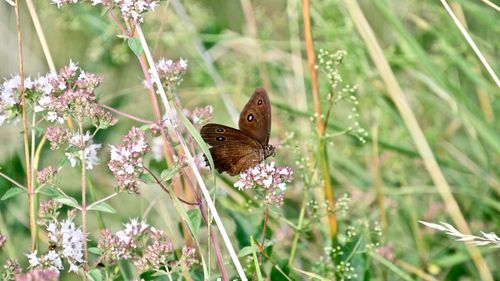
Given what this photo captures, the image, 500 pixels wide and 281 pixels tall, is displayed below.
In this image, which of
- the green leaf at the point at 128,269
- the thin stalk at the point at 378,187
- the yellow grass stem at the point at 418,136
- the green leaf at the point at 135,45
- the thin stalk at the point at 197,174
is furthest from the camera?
the thin stalk at the point at 378,187

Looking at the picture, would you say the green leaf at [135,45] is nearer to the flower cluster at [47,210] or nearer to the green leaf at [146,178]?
the green leaf at [146,178]

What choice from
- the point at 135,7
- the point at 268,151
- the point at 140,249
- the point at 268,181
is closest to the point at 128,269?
the point at 140,249

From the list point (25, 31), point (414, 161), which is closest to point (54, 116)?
point (414, 161)

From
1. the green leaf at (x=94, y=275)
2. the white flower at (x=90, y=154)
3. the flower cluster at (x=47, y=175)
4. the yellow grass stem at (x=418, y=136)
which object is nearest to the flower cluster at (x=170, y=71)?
the white flower at (x=90, y=154)

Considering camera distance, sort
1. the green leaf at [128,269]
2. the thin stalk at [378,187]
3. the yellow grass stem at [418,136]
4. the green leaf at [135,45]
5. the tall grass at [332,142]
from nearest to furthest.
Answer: the green leaf at [135,45], the green leaf at [128,269], the tall grass at [332,142], the yellow grass stem at [418,136], the thin stalk at [378,187]

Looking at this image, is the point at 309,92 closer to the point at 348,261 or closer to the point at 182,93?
the point at 182,93

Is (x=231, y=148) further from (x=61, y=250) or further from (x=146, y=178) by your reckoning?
(x=61, y=250)

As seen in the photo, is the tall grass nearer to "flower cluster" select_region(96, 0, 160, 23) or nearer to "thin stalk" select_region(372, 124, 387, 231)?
"thin stalk" select_region(372, 124, 387, 231)

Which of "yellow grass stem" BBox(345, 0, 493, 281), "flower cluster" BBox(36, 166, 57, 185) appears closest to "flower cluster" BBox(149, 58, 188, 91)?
"flower cluster" BBox(36, 166, 57, 185)
